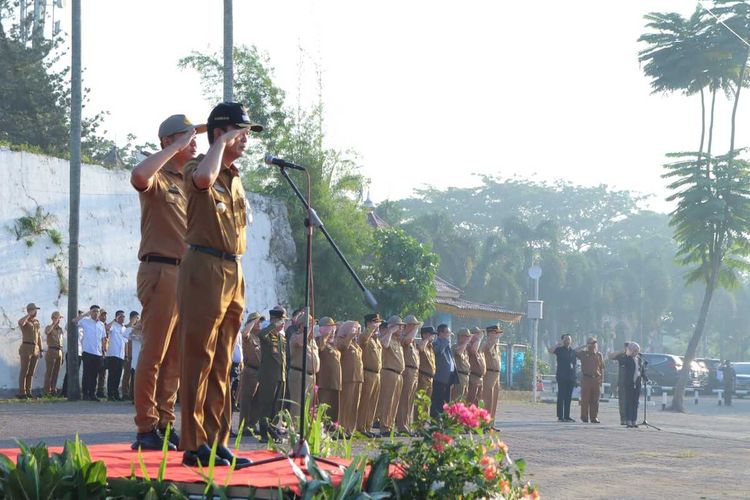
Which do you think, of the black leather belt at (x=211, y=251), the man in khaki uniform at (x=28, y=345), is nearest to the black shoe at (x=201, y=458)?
the black leather belt at (x=211, y=251)

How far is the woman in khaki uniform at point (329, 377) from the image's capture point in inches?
580

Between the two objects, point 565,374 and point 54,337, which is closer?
point 54,337

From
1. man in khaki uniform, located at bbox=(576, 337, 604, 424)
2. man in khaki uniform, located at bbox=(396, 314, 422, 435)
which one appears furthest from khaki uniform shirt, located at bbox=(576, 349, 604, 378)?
man in khaki uniform, located at bbox=(396, 314, 422, 435)

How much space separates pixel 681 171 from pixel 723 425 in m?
8.26

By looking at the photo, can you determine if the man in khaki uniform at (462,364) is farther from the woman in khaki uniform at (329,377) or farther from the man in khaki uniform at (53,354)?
the man in khaki uniform at (53,354)

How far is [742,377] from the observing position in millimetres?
45875

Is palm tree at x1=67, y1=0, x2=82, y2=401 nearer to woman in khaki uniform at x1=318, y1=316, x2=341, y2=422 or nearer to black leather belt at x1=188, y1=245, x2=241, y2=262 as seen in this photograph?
woman in khaki uniform at x1=318, y1=316, x2=341, y2=422

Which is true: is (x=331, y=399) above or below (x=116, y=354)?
below

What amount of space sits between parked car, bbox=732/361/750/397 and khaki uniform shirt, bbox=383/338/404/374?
32.2 meters

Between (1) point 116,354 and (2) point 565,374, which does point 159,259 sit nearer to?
(1) point 116,354

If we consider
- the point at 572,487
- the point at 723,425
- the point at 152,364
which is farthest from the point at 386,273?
the point at 152,364

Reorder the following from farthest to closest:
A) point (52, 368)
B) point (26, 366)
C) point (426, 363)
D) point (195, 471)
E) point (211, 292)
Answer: point (52, 368), point (26, 366), point (426, 363), point (211, 292), point (195, 471)

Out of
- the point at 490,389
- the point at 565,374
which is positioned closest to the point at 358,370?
the point at 490,389

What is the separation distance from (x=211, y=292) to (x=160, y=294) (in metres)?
0.98
